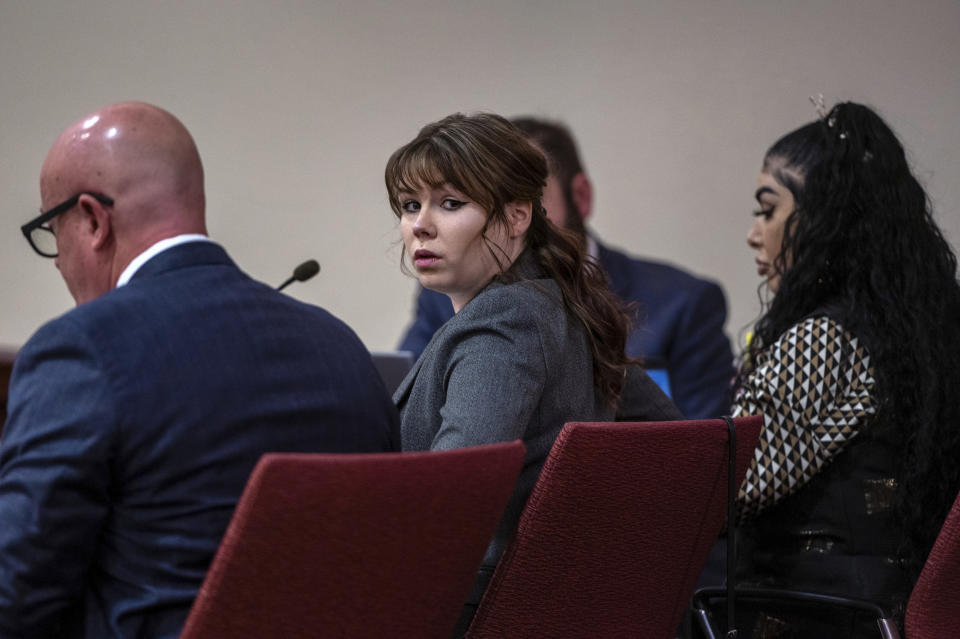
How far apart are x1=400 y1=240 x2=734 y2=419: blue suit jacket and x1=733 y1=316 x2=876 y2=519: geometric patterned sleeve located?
4.21 ft

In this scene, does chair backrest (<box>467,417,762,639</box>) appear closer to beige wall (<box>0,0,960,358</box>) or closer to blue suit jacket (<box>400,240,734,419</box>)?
blue suit jacket (<box>400,240,734,419</box>)

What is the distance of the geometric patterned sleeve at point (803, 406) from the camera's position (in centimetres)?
167

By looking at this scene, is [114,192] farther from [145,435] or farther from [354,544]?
[354,544]

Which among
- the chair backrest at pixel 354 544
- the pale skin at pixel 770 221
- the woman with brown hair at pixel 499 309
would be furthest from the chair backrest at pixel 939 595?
the pale skin at pixel 770 221

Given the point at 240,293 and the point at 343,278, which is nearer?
the point at 240,293

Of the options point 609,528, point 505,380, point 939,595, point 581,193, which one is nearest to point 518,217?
point 505,380

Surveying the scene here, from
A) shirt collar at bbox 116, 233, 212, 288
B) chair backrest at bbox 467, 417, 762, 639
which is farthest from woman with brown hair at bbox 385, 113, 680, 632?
shirt collar at bbox 116, 233, 212, 288

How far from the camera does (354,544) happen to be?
0.94 m

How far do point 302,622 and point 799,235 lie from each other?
1286mm

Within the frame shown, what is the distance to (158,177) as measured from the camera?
4.10 ft

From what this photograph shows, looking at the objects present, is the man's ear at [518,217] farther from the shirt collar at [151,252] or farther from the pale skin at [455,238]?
the shirt collar at [151,252]

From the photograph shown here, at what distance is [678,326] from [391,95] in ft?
5.84

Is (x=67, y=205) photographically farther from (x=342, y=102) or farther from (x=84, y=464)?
(x=342, y=102)

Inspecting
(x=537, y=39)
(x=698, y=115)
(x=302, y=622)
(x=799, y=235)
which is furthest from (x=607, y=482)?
(x=537, y=39)
